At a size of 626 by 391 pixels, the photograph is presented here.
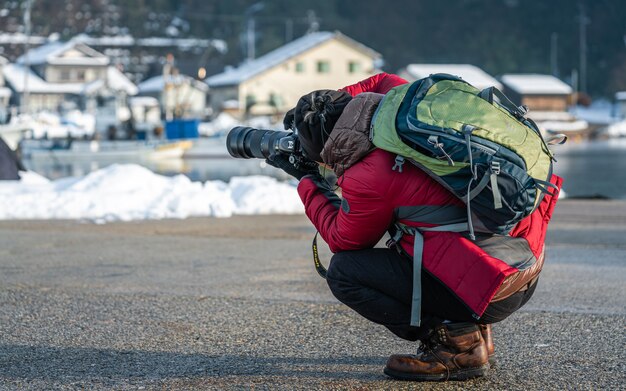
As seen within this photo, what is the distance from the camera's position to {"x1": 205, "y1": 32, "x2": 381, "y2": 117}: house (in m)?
61.6

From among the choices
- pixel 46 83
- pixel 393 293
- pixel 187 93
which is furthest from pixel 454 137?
pixel 46 83

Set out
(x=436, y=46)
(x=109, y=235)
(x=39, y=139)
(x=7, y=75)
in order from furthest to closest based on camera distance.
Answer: (x=436, y=46)
(x=7, y=75)
(x=39, y=139)
(x=109, y=235)

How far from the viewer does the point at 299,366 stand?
3.96 meters

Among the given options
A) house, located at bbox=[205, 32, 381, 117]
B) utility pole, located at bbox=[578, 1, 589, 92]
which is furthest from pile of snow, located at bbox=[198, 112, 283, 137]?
utility pole, located at bbox=[578, 1, 589, 92]

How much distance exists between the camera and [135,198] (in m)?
11.0

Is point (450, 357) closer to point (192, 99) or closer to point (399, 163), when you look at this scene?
point (399, 163)

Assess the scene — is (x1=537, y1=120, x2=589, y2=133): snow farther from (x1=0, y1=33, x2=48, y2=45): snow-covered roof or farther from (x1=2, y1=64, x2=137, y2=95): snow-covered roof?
(x1=0, y1=33, x2=48, y2=45): snow-covered roof

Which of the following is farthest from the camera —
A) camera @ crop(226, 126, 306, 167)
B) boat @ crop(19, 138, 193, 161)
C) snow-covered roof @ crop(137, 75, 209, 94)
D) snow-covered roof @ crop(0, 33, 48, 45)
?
snow-covered roof @ crop(0, 33, 48, 45)

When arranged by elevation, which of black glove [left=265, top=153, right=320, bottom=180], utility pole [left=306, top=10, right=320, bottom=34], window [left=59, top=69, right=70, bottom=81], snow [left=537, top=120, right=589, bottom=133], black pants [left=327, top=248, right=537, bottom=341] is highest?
utility pole [left=306, top=10, right=320, bottom=34]

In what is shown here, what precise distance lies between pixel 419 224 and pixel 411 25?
85.5m

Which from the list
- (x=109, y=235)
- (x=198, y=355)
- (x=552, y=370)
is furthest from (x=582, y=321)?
(x=109, y=235)

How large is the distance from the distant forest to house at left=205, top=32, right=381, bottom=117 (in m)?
17.8

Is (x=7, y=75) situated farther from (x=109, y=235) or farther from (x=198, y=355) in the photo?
(x=198, y=355)

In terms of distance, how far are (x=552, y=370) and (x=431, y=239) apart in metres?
0.90
